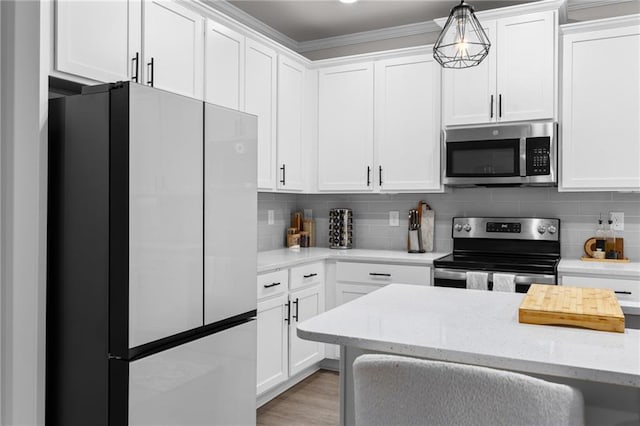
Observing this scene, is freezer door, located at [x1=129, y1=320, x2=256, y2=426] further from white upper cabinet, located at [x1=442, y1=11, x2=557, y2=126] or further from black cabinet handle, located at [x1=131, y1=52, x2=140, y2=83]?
white upper cabinet, located at [x1=442, y1=11, x2=557, y2=126]

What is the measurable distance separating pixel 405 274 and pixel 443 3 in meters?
1.88

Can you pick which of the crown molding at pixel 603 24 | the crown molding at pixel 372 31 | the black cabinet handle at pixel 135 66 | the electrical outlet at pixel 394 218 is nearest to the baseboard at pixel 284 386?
the electrical outlet at pixel 394 218

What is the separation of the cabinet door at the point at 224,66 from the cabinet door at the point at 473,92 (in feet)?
4.60

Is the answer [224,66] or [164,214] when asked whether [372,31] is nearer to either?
[224,66]

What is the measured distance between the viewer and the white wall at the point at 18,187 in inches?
19.3

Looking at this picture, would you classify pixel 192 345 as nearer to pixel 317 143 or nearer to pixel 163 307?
pixel 163 307

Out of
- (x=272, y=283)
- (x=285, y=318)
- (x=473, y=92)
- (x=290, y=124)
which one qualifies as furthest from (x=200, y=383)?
(x=473, y=92)

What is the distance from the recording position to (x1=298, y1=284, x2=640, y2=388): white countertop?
3.36ft

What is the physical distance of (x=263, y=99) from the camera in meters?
3.31

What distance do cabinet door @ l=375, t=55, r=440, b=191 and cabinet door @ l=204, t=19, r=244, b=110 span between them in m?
1.13

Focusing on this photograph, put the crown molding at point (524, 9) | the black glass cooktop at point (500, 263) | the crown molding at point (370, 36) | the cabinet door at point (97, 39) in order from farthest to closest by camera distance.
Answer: the crown molding at point (370, 36)
the crown molding at point (524, 9)
the black glass cooktop at point (500, 263)
the cabinet door at point (97, 39)

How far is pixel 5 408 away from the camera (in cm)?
52

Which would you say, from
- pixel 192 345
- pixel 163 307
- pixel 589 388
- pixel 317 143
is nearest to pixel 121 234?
pixel 163 307

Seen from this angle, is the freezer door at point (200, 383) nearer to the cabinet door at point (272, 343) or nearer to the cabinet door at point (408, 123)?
the cabinet door at point (272, 343)
